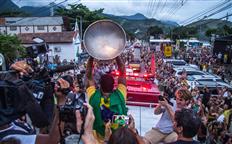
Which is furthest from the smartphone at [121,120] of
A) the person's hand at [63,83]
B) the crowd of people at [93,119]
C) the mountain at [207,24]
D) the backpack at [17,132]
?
the mountain at [207,24]

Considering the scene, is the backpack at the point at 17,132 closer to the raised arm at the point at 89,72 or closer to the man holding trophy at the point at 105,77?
the man holding trophy at the point at 105,77

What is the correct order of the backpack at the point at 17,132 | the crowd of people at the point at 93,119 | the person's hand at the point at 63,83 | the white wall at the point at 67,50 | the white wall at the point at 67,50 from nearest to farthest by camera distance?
the crowd of people at the point at 93,119, the backpack at the point at 17,132, the person's hand at the point at 63,83, the white wall at the point at 67,50, the white wall at the point at 67,50

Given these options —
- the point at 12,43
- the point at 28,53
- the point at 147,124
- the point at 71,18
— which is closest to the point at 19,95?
the point at 28,53

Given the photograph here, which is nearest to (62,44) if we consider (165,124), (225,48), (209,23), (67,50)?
(67,50)

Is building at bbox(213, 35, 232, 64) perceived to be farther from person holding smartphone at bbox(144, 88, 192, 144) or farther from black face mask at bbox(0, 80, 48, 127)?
black face mask at bbox(0, 80, 48, 127)

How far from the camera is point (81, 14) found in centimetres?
6612

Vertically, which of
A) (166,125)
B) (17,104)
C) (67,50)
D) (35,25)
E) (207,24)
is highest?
(207,24)

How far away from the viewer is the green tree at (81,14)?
6406cm

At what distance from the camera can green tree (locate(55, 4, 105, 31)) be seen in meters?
64.1

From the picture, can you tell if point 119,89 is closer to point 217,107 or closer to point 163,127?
point 163,127

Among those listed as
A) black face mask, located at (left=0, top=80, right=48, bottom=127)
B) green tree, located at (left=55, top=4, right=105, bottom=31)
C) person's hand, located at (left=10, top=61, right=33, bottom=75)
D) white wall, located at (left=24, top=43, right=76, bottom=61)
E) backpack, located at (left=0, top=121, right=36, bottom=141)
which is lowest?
white wall, located at (left=24, top=43, right=76, bottom=61)

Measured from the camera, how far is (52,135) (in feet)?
11.9

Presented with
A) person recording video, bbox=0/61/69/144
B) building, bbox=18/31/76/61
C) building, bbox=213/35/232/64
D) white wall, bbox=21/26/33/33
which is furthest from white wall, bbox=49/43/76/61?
person recording video, bbox=0/61/69/144

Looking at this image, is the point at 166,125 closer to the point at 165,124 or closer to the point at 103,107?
the point at 165,124
